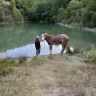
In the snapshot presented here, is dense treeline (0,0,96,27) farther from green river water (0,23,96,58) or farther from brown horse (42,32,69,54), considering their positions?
brown horse (42,32,69,54)

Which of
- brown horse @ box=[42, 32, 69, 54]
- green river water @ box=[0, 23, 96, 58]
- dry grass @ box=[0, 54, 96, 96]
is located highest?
brown horse @ box=[42, 32, 69, 54]

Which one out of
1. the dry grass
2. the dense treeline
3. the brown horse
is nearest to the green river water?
the brown horse

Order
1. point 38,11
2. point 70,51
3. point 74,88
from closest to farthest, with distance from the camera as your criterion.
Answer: point 74,88, point 70,51, point 38,11

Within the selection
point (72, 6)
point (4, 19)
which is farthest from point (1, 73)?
point (4, 19)

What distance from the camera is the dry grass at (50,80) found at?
21.7ft

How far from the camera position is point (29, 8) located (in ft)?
237

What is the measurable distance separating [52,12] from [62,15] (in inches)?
350

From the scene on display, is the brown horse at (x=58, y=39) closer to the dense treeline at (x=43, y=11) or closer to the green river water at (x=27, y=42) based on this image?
the green river water at (x=27, y=42)

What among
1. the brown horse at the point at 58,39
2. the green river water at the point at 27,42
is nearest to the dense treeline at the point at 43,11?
the green river water at the point at 27,42

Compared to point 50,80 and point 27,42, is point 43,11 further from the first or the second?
point 50,80

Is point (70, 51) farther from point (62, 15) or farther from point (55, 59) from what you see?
point (62, 15)

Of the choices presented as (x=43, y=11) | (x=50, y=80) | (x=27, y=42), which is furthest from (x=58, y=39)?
(x=43, y=11)

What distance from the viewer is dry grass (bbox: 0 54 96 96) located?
6.62m

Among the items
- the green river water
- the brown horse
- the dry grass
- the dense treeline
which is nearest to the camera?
A: the dry grass
